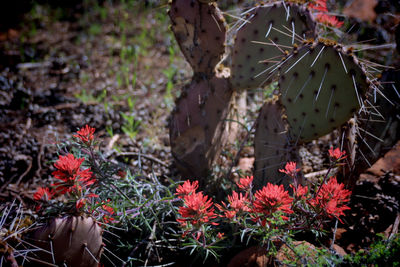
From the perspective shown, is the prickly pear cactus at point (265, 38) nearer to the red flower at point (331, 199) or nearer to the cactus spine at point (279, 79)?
the cactus spine at point (279, 79)

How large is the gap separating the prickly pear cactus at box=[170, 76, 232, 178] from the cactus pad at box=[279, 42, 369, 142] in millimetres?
381

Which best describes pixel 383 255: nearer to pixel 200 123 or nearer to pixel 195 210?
pixel 195 210

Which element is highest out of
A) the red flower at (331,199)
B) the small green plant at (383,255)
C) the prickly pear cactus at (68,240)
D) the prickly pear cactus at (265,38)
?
the prickly pear cactus at (265,38)

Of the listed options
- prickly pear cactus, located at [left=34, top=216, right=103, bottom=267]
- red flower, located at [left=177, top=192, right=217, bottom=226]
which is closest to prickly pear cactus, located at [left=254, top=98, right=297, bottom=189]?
red flower, located at [left=177, top=192, right=217, bottom=226]

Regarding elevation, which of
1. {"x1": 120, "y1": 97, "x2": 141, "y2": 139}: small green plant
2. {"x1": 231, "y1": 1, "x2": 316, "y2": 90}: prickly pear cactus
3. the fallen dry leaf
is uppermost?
the fallen dry leaf

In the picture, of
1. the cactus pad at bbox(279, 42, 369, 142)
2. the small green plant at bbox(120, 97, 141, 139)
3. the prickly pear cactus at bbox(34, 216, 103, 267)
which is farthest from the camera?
the small green plant at bbox(120, 97, 141, 139)

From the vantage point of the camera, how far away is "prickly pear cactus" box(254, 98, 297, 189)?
1498mm

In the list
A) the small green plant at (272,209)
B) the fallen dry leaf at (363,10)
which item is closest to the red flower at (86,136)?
the small green plant at (272,209)

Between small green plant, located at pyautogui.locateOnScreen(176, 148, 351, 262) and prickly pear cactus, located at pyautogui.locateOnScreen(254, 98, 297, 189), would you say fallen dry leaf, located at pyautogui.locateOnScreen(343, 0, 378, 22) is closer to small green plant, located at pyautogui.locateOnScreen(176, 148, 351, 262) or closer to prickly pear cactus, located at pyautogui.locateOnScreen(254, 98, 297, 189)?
prickly pear cactus, located at pyautogui.locateOnScreen(254, 98, 297, 189)

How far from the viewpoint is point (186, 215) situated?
1034 mm

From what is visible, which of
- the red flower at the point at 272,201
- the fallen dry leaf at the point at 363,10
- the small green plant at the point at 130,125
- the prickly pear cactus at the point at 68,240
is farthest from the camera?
the fallen dry leaf at the point at 363,10

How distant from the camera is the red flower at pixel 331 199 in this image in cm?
108

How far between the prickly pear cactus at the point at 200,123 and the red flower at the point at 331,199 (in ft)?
2.42

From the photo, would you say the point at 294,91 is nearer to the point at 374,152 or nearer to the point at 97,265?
the point at 374,152
